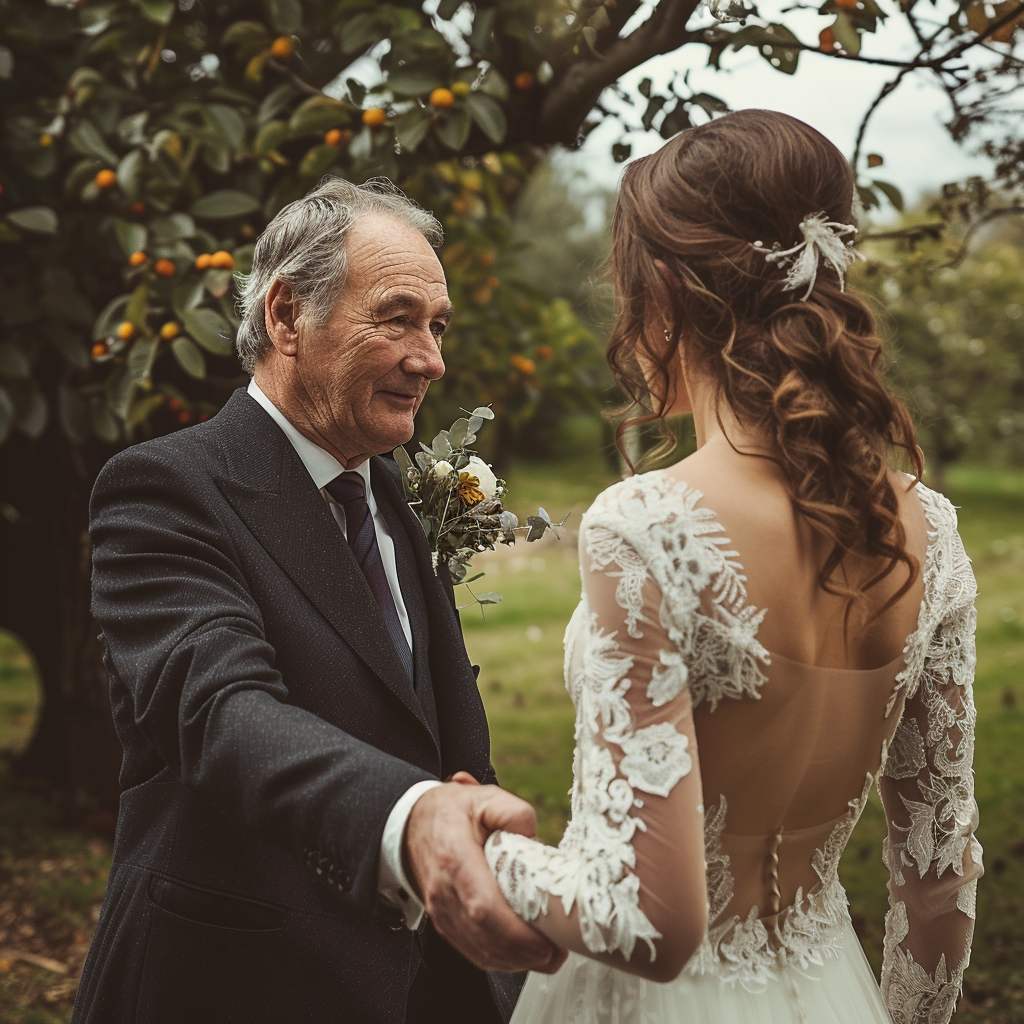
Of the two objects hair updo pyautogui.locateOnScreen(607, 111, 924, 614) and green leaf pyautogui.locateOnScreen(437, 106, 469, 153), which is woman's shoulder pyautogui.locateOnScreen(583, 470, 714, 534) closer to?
hair updo pyautogui.locateOnScreen(607, 111, 924, 614)

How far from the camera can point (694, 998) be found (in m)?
1.60

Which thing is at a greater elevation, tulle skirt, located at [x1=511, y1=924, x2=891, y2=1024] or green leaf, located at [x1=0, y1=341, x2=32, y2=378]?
green leaf, located at [x1=0, y1=341, x2=32, y2=378]

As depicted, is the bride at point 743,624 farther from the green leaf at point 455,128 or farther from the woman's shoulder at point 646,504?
the green leaf at point 455,128

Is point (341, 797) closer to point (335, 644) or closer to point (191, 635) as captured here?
point (191, 635)

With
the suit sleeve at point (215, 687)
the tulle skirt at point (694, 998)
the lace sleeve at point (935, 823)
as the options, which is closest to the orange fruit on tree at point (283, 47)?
the suit sleeve at point (215, 687)

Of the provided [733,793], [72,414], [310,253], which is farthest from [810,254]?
[72,414]

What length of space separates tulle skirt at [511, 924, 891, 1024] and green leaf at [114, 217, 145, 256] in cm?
275

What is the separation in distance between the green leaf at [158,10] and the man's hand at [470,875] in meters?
2.94

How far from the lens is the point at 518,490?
1589 cm

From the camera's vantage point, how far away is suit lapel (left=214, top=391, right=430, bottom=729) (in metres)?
1.92

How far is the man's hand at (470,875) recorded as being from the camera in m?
1.37

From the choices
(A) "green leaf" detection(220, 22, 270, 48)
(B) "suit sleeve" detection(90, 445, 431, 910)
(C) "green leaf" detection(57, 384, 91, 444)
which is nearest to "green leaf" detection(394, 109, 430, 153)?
(A) "green leaf" detection(220, 22, 270, 48)

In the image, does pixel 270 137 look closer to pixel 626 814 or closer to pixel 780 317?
pixel 780 317

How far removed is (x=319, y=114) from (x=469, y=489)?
1.66 m
